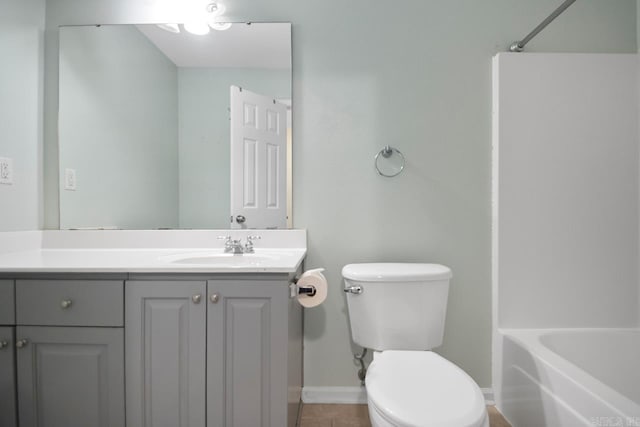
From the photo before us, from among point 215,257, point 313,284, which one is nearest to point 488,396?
point 313,284

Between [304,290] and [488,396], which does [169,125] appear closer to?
[304,290]

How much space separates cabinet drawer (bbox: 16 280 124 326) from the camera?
1178 mm

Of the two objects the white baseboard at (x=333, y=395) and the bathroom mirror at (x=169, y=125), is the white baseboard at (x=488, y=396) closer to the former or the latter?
the white baseboard at (x=333, y=395)

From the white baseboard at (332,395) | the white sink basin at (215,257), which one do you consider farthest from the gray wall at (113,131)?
the white baseboard at (332,395)

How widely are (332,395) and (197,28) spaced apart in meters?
1.96

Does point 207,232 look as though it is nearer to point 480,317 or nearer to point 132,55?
point 132,55

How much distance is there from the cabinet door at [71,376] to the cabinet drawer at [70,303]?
29 millimetres

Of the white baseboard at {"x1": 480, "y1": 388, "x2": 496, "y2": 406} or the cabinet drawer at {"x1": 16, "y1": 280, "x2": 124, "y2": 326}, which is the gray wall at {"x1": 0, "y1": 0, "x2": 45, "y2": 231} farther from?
the white baseboard at {"x1": 480, "y1": 388, "x2": 496, "y2": 406}

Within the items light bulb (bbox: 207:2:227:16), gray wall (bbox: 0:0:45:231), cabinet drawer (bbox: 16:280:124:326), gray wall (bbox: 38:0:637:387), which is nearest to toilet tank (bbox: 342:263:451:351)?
gray wall (bbox: 38:0:637:387)

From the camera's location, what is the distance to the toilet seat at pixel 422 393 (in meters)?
0.92

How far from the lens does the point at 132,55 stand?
5.63 feet

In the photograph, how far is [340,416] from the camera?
1603mm

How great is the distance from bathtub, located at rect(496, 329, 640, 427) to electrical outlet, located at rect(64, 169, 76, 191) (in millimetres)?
2234

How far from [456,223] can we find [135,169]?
163 centimetres
